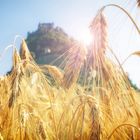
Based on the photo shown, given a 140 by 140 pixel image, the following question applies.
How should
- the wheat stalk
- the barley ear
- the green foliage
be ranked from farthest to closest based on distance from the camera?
1. the green foliage
2. the barley ear
3. the wheat stalk

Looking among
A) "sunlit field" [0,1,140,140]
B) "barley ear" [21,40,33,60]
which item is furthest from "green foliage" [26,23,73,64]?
"sunlit field" [0,1,140,140]

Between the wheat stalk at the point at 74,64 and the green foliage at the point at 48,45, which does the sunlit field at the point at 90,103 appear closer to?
the wheat stalk at the point at 74,64

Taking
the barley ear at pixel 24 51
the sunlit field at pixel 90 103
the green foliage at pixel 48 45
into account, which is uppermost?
the green foliage at pixel 48 45

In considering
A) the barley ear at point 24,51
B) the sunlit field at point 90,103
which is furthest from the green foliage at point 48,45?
the sunlit field at point 90,103

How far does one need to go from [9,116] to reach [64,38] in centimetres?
4312

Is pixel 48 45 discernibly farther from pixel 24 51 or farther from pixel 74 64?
pixel 74 64

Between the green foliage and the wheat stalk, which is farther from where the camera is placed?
the green foliage

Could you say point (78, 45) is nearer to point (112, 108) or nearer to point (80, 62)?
point (80, 62)

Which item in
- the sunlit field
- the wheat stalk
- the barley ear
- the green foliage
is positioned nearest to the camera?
the sunlit field

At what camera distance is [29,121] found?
214 cm

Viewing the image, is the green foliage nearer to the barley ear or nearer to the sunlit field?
the barley ear

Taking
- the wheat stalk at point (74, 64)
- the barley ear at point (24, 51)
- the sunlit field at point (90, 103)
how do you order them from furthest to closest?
the barley ear at point (24, 51) → the wheat stalk at point (74, 64) → the sunlit field at point (90, 103)

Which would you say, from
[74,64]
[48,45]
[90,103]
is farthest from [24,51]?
[48,45]

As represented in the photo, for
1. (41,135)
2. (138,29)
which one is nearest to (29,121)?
(41,135)
